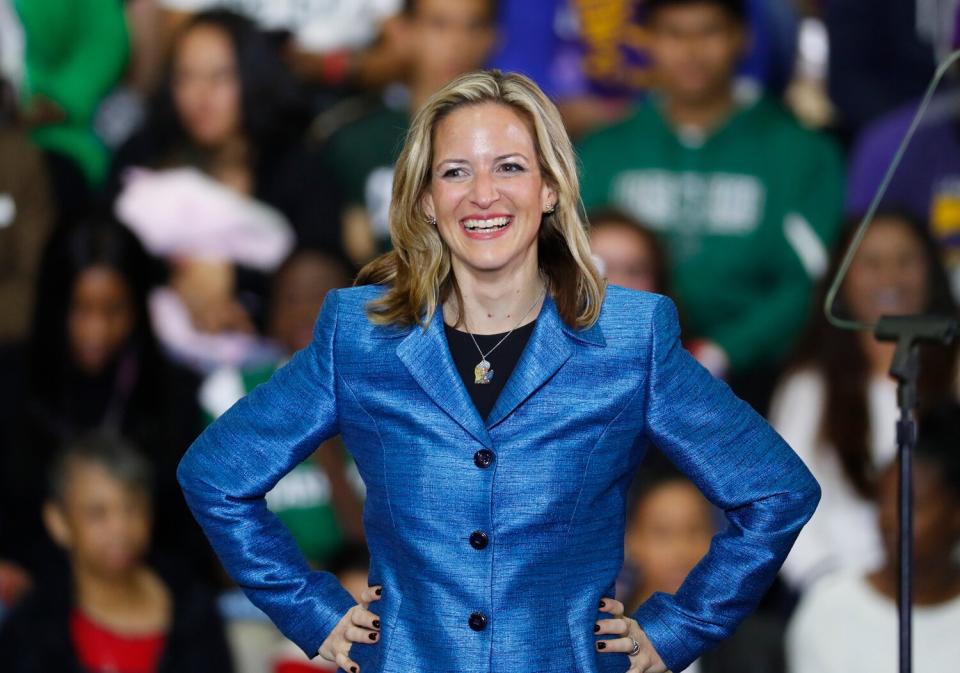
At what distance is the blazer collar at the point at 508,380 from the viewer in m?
2.56

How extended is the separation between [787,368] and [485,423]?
256 cm

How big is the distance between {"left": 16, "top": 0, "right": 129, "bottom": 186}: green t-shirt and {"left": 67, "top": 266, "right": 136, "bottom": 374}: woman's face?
1.86 feet

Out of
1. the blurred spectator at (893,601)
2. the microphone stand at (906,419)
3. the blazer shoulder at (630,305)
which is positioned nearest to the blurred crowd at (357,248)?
the blurred spectator at (893,601)

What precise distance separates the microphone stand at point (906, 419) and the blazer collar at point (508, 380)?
0.59m

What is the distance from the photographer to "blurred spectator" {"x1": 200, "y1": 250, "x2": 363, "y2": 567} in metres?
5.17

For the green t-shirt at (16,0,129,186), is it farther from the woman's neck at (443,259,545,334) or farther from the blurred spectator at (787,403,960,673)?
the woman's neck at (443,259,545,334)

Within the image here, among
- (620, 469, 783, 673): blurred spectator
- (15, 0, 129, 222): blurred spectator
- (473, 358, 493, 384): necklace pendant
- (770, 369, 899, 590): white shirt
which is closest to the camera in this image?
(473, 358, 493, 384): necklace pendant

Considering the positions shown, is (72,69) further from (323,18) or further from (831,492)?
(831,492)

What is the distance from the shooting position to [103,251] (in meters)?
5.38

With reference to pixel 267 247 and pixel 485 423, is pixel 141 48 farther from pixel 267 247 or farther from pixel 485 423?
pixel 485 423

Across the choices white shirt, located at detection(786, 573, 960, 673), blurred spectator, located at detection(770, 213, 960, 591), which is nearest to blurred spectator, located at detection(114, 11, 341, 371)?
blurred spectator, located at detection(770, 213, 960, 591)

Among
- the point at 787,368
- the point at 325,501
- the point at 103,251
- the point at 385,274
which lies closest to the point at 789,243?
the point at 787,368

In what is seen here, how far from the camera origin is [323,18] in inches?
232

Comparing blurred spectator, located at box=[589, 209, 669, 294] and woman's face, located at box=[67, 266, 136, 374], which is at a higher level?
blurred spectator, located at box=[589, 209, 669, 294]
